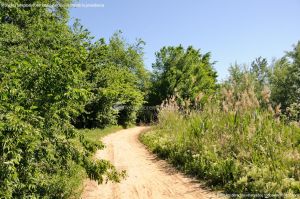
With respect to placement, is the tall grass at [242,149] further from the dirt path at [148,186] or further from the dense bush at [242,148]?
the dirt path at [148,186]

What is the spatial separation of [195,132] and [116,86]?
60.1 feet

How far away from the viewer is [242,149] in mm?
8625

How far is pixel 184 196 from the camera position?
739cm

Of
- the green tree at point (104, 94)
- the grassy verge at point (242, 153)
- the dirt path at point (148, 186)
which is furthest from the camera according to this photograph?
the green tree at point (104, 94)

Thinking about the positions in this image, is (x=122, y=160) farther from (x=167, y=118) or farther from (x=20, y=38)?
(x=20, y=38)

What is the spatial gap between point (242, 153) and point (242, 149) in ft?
0.74

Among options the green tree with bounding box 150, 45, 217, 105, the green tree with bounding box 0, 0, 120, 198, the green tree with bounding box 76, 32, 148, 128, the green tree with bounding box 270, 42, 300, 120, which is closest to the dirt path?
the green tree with bounding box 0, 0, 120, 198

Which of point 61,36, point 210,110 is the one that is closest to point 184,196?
point 210,110

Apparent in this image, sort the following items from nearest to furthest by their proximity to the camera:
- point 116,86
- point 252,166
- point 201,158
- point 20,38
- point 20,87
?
point 20,87
point 252,166
point 201,158
point 20,38
point 116,86

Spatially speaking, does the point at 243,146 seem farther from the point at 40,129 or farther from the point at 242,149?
the point at 40,129

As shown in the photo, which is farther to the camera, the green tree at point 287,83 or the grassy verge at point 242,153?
the green tree at point 287,83

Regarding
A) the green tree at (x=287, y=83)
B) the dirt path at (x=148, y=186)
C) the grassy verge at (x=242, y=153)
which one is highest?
the green tree at (x=287, y=83)

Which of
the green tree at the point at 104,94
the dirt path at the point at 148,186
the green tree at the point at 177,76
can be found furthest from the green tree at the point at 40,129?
the green tree at the point at 177,76

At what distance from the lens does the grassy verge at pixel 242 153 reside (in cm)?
715
